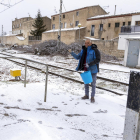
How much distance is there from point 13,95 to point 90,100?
2202 millimetres

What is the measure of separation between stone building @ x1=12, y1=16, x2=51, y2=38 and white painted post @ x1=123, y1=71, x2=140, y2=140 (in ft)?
155

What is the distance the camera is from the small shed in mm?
12992

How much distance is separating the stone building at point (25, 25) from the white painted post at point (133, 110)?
47346 mm

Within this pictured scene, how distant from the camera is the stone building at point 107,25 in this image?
26.2 m

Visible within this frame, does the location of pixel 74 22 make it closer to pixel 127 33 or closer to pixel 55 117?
pixel 127 33

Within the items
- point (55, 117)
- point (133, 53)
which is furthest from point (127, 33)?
point (55, 117)

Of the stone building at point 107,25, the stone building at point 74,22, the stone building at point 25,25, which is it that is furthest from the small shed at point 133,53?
the stone building at point 25,25

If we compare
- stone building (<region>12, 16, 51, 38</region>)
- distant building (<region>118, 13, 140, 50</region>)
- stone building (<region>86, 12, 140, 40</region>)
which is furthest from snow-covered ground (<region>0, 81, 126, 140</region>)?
stone building (<region>12, 16, 51, 38</region>)

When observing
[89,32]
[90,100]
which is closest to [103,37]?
[89,32]

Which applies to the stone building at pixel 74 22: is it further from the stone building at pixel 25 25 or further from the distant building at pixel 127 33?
the distant building at pixel 127 33

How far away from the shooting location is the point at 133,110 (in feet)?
5.56

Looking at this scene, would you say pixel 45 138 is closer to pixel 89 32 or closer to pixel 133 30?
pixel 133 30

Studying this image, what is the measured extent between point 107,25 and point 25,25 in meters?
34.4

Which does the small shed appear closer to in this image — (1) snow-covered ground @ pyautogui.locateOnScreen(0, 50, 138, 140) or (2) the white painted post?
(1) snow-covered ground @ pyautogui.locateOnScreen(0, 50, 138, 140)
